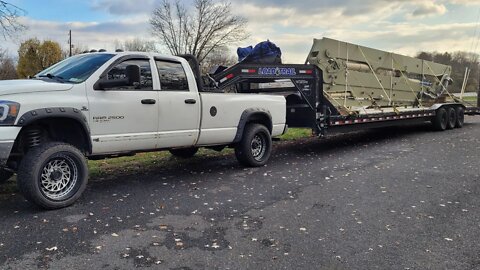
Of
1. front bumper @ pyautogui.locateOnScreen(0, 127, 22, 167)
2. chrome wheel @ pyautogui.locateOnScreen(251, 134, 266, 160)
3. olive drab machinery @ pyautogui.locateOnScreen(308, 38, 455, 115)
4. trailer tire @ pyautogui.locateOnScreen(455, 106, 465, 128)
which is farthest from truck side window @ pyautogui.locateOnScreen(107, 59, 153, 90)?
trailer tire @ pyautogui.locateOnScreen(455, 106, 465, 128)

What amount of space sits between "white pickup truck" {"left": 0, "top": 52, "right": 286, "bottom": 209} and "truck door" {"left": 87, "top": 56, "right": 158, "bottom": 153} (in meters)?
0.01

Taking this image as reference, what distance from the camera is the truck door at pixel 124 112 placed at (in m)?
6.12

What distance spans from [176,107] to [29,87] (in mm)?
Result: 2280

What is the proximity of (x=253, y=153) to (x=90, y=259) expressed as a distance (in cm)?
511

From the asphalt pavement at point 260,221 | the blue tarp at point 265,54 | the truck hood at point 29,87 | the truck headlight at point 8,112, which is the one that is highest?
the blue tarp at point 265,54

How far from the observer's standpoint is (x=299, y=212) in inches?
226

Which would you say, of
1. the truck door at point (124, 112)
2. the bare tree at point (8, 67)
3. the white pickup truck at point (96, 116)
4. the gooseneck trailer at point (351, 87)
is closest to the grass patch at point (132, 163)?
the white pickup truck at point (96, 116)

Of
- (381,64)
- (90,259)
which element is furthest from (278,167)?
(381,64)

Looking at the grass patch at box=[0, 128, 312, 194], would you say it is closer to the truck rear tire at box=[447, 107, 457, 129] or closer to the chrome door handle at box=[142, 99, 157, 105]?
the chrome door handle at box=[142, 99, 157, 105]

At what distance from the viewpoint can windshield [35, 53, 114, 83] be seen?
244 inches

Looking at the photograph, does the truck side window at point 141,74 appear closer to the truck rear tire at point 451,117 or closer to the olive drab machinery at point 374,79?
the olive drab machinery at point 374,79

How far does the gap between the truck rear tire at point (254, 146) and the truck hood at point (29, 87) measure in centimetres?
366

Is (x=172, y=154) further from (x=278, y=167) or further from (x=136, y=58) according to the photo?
(x=136, y=58)

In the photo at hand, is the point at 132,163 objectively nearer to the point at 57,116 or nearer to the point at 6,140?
the point at 57,116
